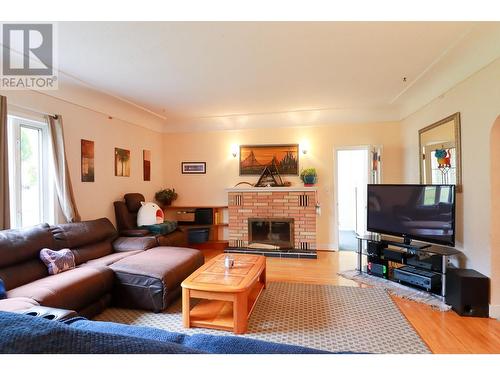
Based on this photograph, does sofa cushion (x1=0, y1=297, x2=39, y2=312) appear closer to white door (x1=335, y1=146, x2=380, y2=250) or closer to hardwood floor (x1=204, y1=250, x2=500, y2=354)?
hardwood floor (x1=204, y1=250, x2=500, y2=354)

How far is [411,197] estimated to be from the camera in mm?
3234

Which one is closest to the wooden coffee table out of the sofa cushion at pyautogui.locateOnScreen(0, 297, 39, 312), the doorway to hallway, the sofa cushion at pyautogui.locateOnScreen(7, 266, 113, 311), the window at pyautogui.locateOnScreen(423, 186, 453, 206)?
the sofa cushion at pyautogui.locateOnScreen(7, 266, 113, 311)

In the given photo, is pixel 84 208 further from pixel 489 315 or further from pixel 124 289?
pixel 489 315

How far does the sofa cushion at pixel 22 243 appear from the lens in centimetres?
224

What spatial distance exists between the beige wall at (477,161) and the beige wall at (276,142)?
1728mm

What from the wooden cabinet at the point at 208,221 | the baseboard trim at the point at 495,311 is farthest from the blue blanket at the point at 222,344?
the wooden cabinet at the point at 208,221

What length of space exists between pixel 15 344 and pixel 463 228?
366 centimetres

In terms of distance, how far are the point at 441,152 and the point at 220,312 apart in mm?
3238

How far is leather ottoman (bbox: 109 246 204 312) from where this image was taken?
2.53m

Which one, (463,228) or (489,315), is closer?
(489,315)

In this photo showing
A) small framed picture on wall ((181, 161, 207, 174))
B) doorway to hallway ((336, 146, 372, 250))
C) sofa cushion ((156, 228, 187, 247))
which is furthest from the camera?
doorway to hallway ((336, 146, 372, 250))

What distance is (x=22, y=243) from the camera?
7.79 ft

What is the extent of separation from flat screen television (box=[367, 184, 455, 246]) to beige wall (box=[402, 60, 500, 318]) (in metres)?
0.16
